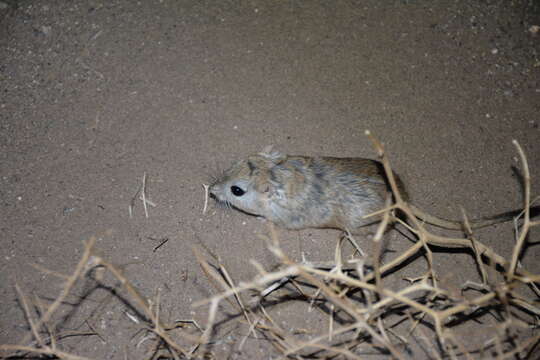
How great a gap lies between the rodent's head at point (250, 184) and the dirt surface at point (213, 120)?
220 millimetres

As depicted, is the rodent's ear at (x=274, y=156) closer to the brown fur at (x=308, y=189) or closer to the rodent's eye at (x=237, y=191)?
the brown fur at (x=308, y=189)

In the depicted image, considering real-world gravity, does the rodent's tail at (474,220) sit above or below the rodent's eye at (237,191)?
below

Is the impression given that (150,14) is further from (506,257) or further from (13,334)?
(506,257)

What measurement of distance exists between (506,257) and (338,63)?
2.28m

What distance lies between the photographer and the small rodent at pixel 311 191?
12.2 ft

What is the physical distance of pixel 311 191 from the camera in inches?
150

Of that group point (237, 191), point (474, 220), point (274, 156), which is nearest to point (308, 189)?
point (274, 156)

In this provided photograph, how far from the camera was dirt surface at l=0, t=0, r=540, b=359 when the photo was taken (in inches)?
152

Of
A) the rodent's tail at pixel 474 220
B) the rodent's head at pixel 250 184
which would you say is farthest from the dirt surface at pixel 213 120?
the rodent's head at pixel 250 184

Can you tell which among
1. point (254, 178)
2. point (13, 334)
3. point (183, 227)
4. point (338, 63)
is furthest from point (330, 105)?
point (13, 334)

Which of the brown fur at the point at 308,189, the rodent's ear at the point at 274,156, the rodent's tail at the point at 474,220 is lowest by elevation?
the rodent's tail at the point at 474,220

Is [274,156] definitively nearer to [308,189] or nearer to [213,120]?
[308,189]

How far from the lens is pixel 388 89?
4.49m

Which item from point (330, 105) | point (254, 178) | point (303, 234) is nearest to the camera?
point (254, 178)
